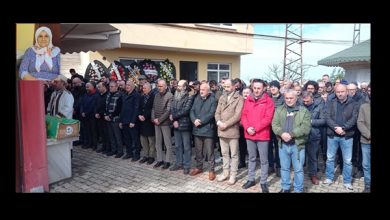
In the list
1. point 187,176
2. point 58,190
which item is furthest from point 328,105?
point 58,190

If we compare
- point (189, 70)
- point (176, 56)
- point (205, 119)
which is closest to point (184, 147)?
point (205, 119)

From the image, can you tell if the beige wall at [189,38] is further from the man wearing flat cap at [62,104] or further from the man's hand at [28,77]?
the man's hand at [28,77]

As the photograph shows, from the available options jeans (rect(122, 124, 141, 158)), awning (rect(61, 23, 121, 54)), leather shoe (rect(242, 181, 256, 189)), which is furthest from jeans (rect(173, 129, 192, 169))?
awning (rect(61, 23, 121, 54))

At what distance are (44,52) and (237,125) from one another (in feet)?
11.4

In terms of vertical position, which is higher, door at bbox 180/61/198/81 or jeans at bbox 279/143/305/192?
door at bbox 180/61/198/81

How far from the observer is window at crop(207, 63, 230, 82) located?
1744cm

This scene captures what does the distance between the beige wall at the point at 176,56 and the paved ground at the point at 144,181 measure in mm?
7541

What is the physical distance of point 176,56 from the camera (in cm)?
1562

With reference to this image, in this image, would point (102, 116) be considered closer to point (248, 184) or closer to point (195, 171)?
point (195, 171)

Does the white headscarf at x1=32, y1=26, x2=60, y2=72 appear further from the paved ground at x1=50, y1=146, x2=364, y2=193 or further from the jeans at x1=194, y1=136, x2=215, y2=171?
the jeans at x1=194, y1=136, x2=215, y2=171

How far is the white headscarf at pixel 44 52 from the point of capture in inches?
174

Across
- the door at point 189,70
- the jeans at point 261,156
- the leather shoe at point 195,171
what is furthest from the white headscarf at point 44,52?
the door at point 189,70

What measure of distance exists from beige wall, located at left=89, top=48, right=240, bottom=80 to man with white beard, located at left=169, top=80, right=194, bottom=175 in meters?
8.12
